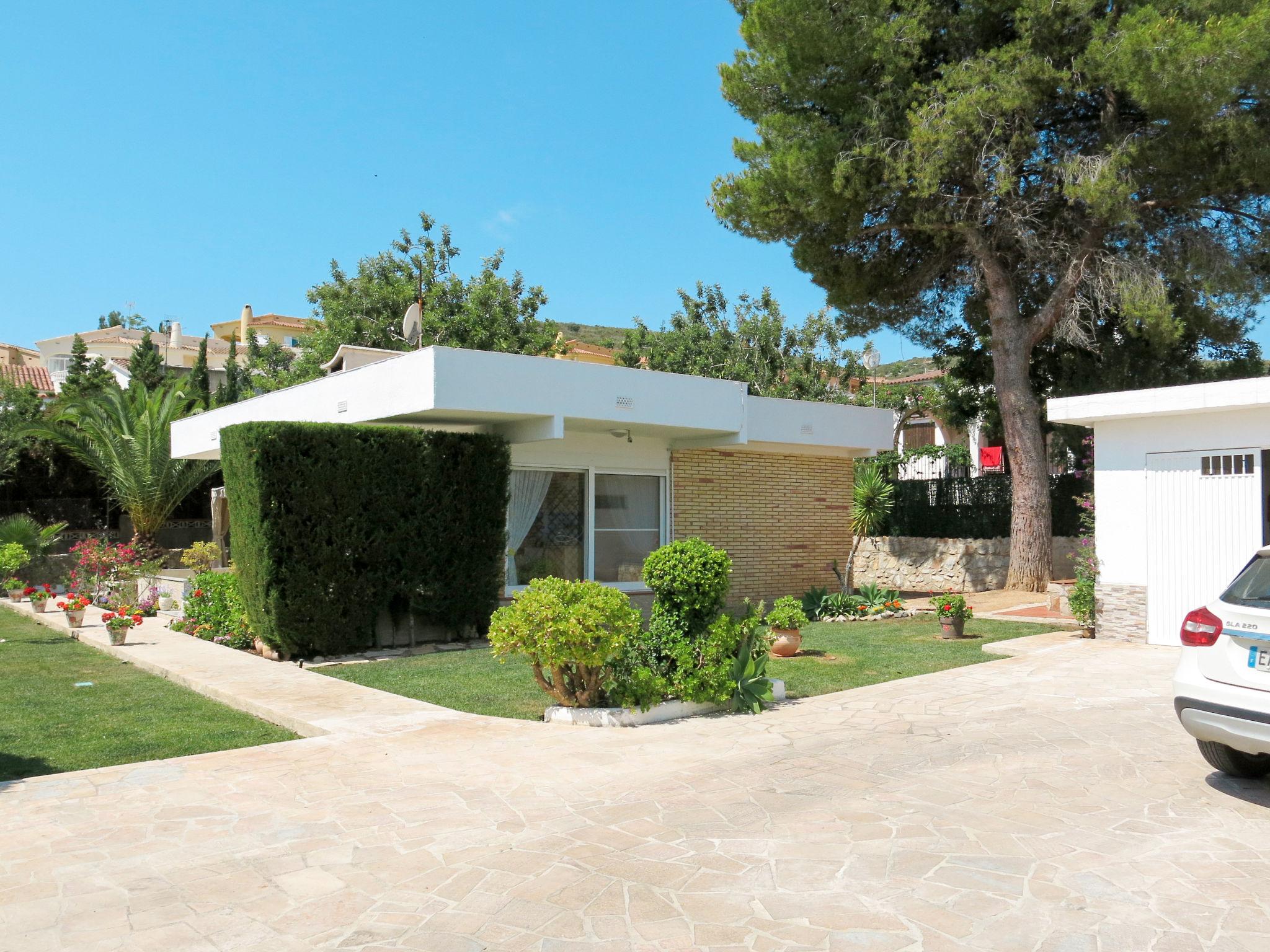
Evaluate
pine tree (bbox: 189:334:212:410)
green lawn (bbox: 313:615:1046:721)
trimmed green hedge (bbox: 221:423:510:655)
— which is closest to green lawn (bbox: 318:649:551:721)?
green lawn (bbox: 313:615:1046:721)

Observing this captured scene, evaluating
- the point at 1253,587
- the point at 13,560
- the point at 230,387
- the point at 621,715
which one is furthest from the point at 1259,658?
the point at 230,387

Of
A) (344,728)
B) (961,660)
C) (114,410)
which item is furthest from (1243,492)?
(114,410)

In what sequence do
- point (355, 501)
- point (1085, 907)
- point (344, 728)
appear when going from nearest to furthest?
point (1085, 907), point (344, 728), point (355, 501)

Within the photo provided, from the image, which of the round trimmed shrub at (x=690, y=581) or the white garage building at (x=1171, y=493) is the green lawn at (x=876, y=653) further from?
the white garage building at (x=1171, y=493)

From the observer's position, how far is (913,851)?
4.91m

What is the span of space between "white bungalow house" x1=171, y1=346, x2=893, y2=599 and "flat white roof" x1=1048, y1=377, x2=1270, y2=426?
5.47 metres

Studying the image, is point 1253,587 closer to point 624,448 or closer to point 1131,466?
point 1131,466

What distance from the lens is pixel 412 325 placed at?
18.0m

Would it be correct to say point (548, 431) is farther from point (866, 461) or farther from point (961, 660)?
point (866, 461)

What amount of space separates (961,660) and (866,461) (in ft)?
48.2

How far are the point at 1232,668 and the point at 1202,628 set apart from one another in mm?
292

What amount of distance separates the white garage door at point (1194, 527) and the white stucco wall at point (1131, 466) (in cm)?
10

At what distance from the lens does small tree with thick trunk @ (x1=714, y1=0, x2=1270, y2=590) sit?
1688cm

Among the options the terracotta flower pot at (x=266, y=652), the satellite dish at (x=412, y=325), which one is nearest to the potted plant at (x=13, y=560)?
the satellite dish at (x=412, y=325)
